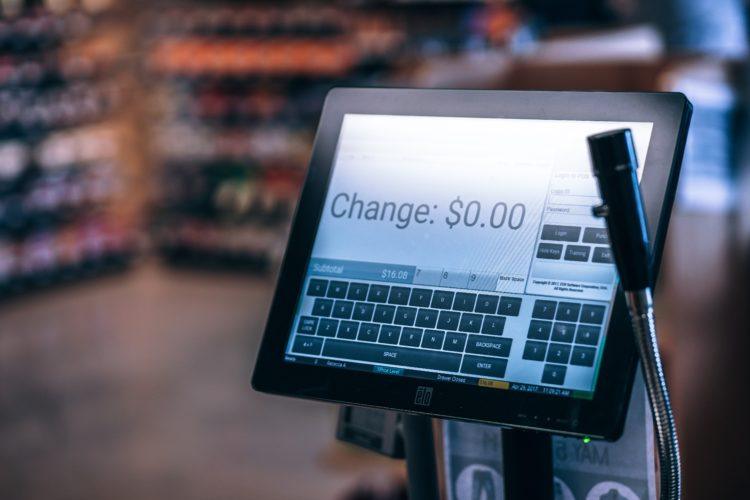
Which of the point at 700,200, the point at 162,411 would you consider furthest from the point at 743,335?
the point at 162,411

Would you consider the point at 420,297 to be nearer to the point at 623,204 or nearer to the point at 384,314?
the point at 384,314

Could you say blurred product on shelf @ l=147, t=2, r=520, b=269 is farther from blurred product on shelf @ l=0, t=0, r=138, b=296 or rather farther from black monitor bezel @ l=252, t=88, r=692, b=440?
black monitor bezel @ l=252, t=88, r=692, b=440

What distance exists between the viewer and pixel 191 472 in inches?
165

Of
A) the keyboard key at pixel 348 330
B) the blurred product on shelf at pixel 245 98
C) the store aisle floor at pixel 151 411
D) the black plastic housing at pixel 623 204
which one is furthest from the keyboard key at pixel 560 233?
the blurred product on shelf at pixel 245 98

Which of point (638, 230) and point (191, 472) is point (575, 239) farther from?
point (191, 472)

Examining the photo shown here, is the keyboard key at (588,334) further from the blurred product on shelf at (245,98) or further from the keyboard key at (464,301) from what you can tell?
the blurred product on shelf at (245,98)

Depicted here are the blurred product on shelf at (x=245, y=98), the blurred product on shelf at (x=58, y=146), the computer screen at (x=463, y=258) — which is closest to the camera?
the computer screen at (x=463, y=258)

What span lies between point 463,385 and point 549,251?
15 cm

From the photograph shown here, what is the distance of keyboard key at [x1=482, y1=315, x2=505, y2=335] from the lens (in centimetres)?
93

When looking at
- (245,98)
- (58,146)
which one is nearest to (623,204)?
(58,146)

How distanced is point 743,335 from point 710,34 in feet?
2.36

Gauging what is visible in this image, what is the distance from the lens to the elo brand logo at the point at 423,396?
3.09 feet

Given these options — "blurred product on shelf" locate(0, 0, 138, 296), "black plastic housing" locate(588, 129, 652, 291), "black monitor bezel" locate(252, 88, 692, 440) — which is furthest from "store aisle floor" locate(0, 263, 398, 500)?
"black plastic housing" locate(588, 129, 652, 291)

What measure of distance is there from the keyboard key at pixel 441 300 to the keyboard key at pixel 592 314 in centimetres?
13
